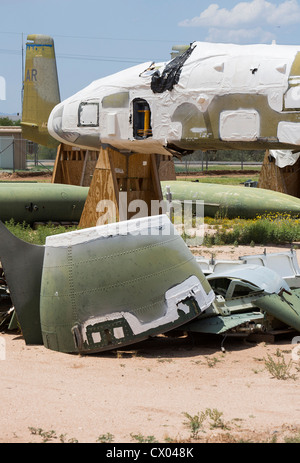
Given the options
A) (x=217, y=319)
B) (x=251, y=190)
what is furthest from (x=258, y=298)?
(x=251, y=190)

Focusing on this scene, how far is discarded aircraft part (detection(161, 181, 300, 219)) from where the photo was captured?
2200cm

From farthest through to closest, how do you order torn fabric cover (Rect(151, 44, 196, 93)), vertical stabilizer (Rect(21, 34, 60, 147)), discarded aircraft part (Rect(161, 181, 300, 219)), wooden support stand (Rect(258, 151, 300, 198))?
1. vertical stabilizer (Rect(21, 34, 60, 147))
2. wooden support stand (Rect(258, 151, 300, 198))
3. discarded aircraft part (Rect(161, 181, 300, 219))
4. torn fabric cover (Rect(151, 44, 196, 93))

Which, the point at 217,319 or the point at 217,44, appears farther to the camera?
the point at 217,44

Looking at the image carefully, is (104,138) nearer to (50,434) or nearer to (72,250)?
(72,250)

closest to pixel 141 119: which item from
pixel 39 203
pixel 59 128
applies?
pixel 59 128

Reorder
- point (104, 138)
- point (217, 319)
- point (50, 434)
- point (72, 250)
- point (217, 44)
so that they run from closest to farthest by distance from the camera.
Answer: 1. point (50, 434)
2. point (72, 250)
3. point (217, 319)
4. point (217, 44)
5. point (104, 138)

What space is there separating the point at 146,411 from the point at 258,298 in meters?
3.38

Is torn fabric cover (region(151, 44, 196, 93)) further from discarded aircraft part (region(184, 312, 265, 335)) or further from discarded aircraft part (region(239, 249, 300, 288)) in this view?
discarded aircraft part (region(184, 312, 265, 335))

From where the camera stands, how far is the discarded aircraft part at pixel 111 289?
832 cm

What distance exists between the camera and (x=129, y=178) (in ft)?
63.3

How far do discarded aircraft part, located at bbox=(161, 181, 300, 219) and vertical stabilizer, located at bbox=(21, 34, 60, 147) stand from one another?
27.4ft

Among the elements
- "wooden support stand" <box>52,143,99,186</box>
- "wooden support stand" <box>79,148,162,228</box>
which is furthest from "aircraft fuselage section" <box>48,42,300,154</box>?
"wooden support stand" <box>52,143,99,186</box>

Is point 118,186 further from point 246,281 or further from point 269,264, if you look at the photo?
point 246,281

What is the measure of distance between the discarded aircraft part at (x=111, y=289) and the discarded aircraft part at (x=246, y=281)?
1.30m
